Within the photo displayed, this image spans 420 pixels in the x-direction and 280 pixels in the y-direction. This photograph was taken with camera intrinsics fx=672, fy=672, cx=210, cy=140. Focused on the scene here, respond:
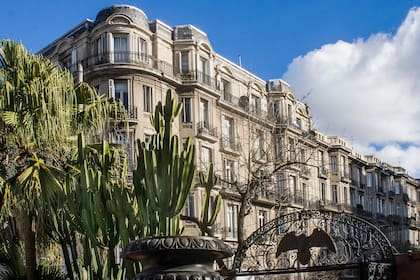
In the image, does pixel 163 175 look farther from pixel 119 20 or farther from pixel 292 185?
pixel 292 185

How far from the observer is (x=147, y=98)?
31453 mm

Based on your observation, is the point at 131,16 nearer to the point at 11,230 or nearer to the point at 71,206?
the point at 11,230

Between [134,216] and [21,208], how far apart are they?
11.3ft

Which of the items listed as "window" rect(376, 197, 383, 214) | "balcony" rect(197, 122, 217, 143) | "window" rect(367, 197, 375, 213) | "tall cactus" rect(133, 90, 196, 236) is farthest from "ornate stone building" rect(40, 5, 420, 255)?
"tall cactus" rect(133, 90, 196, 236)

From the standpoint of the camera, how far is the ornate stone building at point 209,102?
101 feet

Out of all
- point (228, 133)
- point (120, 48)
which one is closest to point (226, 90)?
point (228, 133)

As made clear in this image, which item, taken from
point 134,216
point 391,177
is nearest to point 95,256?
point 134,216

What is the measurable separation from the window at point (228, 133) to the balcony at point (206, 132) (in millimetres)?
1508

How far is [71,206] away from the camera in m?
9.11

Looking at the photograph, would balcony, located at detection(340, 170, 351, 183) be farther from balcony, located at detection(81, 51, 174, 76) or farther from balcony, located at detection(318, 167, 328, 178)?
balcony, located at detection(81, 51, 174, 76)

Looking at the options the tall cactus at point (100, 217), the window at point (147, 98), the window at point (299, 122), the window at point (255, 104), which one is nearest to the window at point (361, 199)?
the window at point (299, 122)

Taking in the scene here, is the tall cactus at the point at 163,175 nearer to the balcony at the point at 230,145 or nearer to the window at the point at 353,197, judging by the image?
the balcony at the point at 230,145

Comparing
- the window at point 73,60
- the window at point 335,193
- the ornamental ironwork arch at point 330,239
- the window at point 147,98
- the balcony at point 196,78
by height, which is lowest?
the ornamental ironwork arch at point 330,239

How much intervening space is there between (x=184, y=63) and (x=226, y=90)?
4.50 meters
